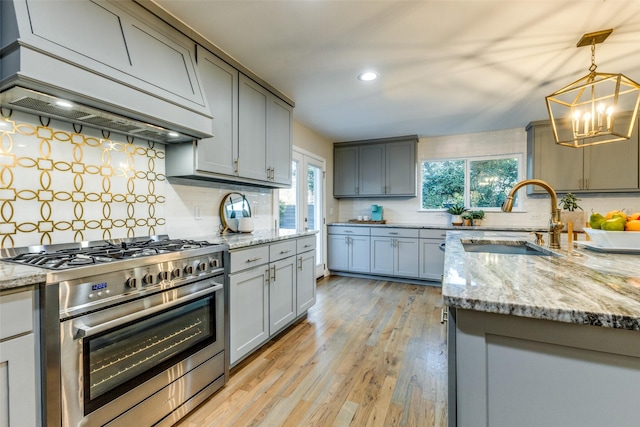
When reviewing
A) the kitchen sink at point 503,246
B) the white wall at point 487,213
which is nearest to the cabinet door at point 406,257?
the white wall at point 487,213

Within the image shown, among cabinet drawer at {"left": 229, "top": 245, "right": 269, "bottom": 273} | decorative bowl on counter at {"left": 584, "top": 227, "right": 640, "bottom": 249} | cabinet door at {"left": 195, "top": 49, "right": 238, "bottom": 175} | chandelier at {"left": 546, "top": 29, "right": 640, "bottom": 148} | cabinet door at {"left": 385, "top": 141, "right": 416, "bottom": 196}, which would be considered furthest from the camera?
cabinet door at {"left": 385, "top": 141, "right": 416, "bottom": 196}

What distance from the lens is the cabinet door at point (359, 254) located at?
487 cm

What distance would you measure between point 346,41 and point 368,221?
3.46 m

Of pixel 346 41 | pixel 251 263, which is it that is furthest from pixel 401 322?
pixel 346 41

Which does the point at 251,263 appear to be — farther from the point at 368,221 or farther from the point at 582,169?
the point at 582,169

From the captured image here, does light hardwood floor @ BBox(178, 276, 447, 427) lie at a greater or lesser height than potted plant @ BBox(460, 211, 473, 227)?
lesser

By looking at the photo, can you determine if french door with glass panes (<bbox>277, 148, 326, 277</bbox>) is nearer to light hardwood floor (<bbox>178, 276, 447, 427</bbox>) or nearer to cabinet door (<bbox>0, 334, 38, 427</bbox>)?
light hardwood floor (<bbox>178, 276, 447, 427</bbox>)

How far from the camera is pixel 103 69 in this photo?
4.69ft

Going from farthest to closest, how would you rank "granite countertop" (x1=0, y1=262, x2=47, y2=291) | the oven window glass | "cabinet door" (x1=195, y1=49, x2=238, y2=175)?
"cabinet door" (x1=195, y1=49, x2=238, y2=175) → the oven window glass → "granite countertop" (x1=0, y1=262, x2=47, y2=291)

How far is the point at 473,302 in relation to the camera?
0.79 metres

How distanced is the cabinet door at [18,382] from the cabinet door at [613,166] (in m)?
5.48

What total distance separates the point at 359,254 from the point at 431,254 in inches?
44.5

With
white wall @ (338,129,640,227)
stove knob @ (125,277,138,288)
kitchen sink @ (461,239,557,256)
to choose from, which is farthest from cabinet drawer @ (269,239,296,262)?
white wall @ (338,129,640,227)

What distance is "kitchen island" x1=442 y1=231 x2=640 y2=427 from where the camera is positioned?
0.70m
